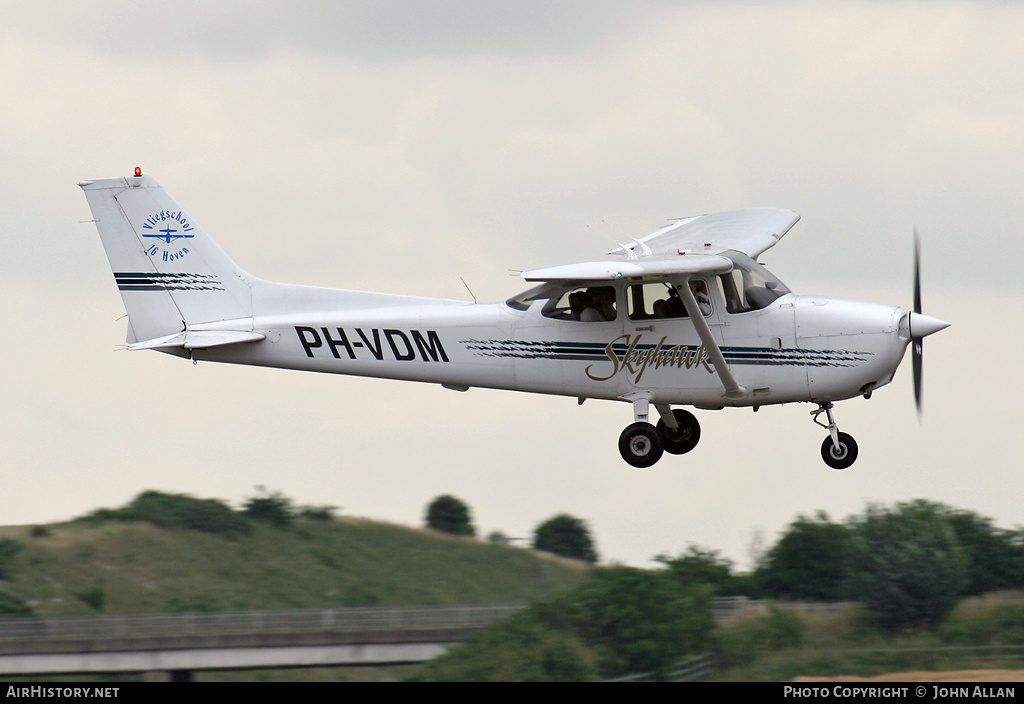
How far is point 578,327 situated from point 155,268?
6.21 metres

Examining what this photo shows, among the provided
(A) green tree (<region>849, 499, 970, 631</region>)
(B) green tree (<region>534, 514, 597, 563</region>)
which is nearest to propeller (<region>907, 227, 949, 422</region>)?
(A) green tree (<region>849, 499, 970, 631</region>)

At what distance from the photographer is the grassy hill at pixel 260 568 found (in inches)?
2082

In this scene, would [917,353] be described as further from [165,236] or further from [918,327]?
[165,236]

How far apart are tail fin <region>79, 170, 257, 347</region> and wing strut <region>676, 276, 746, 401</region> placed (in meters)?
6.31

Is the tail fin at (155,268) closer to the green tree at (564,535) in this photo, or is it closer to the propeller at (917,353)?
the propeller at (917,353)

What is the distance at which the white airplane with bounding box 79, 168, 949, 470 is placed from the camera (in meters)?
16.4

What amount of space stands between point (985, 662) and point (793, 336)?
33546 millimetres

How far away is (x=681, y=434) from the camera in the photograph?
1808cm

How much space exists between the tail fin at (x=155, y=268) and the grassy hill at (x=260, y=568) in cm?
3256

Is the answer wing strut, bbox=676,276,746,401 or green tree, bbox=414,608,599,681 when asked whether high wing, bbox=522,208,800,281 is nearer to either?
wing strut, bbox=676,276,746,401

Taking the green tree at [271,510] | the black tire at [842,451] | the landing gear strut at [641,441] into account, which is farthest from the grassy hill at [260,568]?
the black tire at [842,451]
